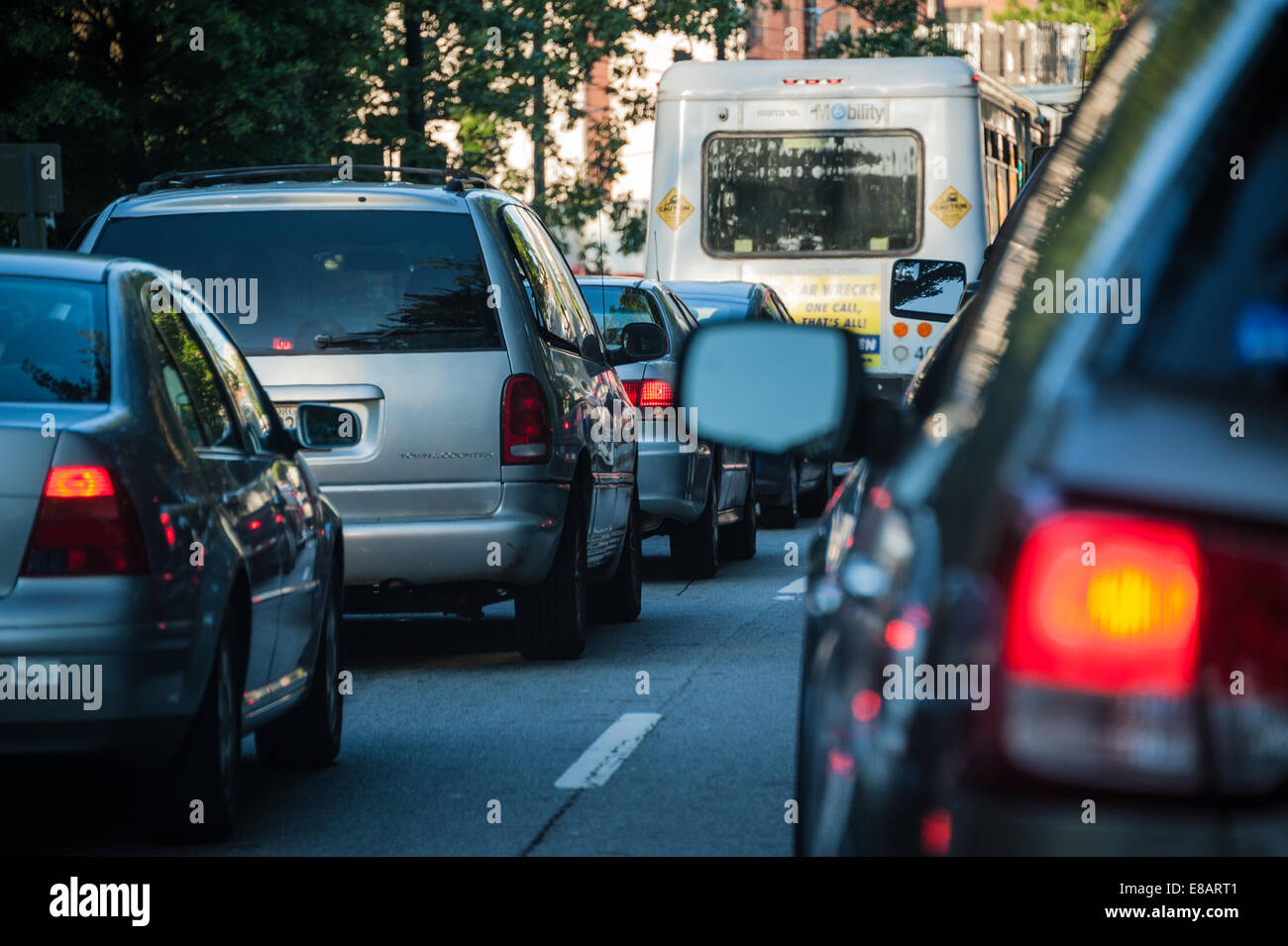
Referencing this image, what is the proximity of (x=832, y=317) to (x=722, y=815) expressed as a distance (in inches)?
596

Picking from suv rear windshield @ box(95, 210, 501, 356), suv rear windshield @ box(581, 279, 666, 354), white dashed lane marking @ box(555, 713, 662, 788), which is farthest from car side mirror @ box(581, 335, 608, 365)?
suv rear windshield @ box(581, 279, 666, 354)

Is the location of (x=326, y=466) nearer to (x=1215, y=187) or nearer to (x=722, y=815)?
(x=722, y=815)

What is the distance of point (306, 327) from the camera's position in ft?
30.6

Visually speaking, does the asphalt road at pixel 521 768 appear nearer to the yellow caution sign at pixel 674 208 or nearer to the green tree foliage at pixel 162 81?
the yellow caution sign at pixel 674 208

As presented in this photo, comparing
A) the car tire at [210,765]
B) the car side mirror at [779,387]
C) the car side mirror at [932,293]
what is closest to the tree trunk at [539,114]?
the car side mirror at [932,293]

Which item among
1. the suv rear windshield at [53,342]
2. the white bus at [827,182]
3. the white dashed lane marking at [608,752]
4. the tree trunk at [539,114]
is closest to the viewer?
the suv rear windshield at [53,342]

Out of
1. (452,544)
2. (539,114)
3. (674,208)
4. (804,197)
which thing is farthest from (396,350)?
(539,114)

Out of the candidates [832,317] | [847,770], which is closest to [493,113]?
[832,317]

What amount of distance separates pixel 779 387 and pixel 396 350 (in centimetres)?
627

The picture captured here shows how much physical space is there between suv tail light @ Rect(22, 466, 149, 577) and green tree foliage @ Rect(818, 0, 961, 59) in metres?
36.8

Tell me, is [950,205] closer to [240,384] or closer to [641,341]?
[641,341]

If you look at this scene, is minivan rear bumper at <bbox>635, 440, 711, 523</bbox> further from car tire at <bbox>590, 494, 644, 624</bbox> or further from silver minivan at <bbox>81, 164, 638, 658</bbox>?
silver minivan at <bbox>81, 164, 638, 658</bbox>

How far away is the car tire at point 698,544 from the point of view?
14.0 metres

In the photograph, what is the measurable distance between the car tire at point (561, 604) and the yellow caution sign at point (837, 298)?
11.6 meters
